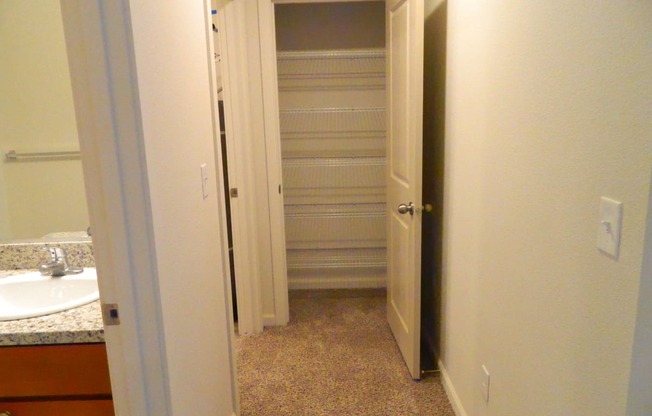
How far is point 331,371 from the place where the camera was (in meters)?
2.38

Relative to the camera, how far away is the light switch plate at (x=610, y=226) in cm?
87

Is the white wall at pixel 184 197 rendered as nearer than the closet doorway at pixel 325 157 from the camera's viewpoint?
Yes

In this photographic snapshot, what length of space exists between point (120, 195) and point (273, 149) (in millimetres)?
1786

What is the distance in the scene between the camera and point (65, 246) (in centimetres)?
165

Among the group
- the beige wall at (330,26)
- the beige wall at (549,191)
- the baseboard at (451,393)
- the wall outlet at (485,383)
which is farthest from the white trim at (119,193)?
the beige wall at (330,26)

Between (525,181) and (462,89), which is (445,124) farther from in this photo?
(525,181)

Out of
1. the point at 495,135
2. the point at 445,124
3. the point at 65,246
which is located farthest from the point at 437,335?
the point at 65,246

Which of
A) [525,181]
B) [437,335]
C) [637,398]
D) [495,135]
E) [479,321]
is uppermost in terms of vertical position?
[495,135]

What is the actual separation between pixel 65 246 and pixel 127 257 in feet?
2.78

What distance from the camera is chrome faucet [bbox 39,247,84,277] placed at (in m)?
1.56

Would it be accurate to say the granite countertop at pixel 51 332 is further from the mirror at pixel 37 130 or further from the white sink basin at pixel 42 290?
the mirror at pixel 37 130

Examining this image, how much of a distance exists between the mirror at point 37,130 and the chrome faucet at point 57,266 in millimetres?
94

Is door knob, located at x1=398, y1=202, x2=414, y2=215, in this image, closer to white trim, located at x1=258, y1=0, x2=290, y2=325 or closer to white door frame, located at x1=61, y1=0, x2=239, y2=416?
white trim, located at x1=258, y1=0, x2=290, y2=325

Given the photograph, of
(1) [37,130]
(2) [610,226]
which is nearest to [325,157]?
(1) [37,130]
